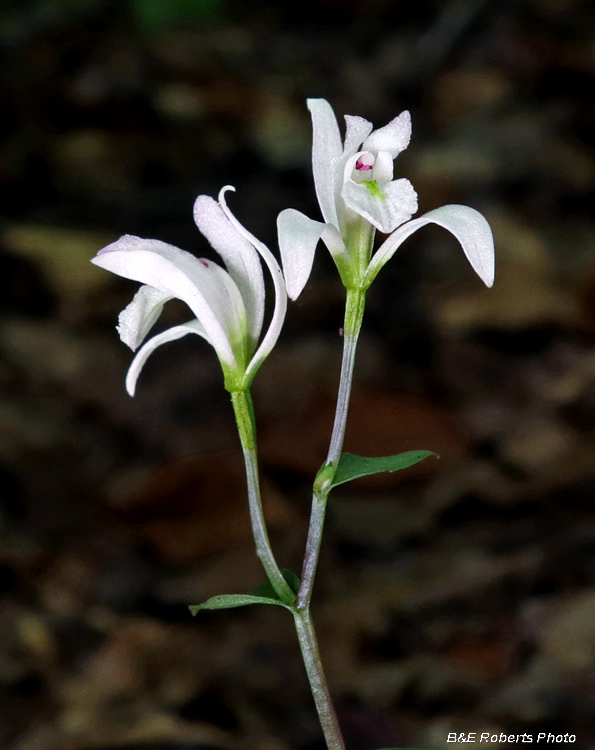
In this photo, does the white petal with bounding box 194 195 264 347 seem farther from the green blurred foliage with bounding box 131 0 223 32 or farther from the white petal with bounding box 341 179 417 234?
the green blurred foliage with bounding box 131 0 223 32

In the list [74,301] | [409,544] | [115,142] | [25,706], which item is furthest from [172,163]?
[25,706]

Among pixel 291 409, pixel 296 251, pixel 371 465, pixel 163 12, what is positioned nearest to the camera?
pixel 296 251

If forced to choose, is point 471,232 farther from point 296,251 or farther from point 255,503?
point 255,503

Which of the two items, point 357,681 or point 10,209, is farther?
point 10,209

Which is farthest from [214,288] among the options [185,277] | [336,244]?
[336,244]

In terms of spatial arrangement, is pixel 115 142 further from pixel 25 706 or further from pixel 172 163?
pixel 25 706

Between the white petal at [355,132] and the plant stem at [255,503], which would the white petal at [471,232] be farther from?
the plant stem at [255,503]
